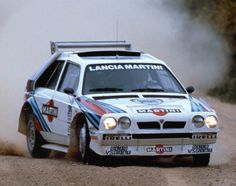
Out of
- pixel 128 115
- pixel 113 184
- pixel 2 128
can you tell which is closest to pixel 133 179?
pixel 113 184

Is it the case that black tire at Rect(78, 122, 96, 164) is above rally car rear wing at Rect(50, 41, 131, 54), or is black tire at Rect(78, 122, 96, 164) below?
below

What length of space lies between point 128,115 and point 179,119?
655mm

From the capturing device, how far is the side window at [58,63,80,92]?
1258cm

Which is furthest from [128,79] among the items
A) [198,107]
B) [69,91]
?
[198,107]

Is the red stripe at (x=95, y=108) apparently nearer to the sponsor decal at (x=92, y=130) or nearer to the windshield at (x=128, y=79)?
the sponsor decal at (x=92, y=130)

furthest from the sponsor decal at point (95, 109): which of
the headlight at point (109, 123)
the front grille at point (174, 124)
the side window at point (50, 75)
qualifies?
the side window at point (50, 75)

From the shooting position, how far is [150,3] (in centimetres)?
2794

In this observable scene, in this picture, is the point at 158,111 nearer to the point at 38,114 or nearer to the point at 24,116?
the point at 38,114

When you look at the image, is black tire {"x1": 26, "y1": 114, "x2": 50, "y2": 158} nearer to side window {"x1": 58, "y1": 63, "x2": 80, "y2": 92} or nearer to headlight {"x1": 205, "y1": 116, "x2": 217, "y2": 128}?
side window {"x1": 58, "y1": 63, "x2": 80, "y2": 92}

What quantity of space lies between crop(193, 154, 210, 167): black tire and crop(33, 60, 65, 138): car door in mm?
2145

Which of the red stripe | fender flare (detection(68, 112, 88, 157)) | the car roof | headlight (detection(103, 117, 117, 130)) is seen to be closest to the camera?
headlight (detection(103, 117, 117, 130))

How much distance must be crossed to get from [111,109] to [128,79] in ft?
4.07

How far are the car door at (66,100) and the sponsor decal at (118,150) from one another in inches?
36.9

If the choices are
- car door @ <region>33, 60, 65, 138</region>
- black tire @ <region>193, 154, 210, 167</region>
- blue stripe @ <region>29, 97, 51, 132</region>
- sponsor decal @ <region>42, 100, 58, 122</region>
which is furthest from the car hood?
blue stripe @ <region>29, 97, 51, 132</region>
